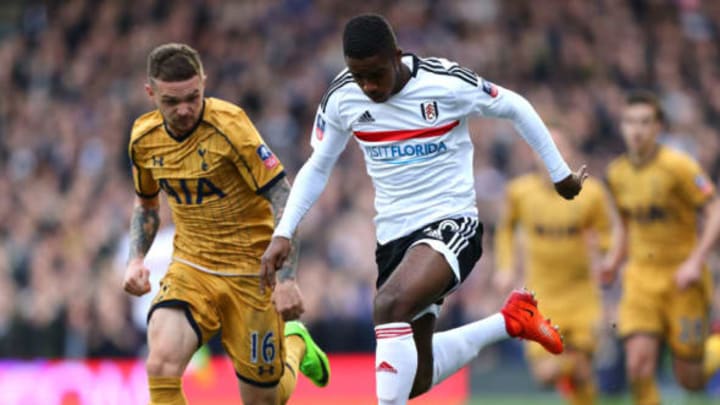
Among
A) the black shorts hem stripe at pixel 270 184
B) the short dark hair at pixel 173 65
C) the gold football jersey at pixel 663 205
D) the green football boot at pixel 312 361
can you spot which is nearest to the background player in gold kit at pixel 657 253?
the gold football jersey at pixel 663 205

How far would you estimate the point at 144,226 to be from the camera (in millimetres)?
8867

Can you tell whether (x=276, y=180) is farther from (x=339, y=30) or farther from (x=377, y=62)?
(x=339, y=30)

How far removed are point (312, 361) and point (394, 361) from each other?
6.36ft

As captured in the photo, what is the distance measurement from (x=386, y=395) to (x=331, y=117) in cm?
156

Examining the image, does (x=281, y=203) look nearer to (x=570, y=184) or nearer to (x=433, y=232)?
(x=433, y=232)

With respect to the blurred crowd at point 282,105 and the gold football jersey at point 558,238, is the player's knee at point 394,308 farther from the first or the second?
the blurred crowd at point 282,105

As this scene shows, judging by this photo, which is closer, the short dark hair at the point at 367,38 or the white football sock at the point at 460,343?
the short dark hair at the point at 367,38

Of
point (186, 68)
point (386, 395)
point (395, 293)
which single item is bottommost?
point (386, 395)

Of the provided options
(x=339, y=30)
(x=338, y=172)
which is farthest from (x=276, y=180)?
(x=339, y=30)

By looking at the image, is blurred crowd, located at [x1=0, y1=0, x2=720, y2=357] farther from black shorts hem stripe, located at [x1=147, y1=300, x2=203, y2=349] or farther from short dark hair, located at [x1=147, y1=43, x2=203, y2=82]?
short dark hair, located at [x1=147, y1=43, x2=203, y2=82]

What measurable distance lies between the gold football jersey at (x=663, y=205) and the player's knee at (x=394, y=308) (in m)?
4.53

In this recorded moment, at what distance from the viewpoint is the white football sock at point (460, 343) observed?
8469 mm

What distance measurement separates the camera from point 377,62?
24.7ft

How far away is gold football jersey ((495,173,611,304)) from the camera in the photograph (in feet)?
41.4
